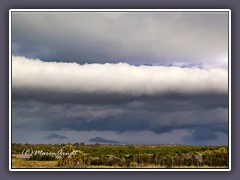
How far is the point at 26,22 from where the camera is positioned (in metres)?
7.11

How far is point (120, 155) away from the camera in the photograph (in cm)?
717

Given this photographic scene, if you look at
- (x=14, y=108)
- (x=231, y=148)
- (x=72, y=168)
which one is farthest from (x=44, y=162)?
(x=231, y=148)

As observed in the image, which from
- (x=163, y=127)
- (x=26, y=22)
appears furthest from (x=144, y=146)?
(x=26, y=22)

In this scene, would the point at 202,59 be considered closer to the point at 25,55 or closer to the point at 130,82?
the point at 130,82

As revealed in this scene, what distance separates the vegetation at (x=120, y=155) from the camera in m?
7.15

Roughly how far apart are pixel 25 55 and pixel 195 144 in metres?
2.53

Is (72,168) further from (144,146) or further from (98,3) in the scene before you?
(98,3)

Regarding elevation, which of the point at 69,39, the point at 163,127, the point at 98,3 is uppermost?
the point at 98,3

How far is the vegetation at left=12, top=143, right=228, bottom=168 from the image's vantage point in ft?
23.5

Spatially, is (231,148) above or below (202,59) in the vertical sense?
below

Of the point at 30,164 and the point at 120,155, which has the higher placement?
the point at 120,155

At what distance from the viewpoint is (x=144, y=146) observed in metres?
7.16

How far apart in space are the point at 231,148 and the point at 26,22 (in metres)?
3.16
